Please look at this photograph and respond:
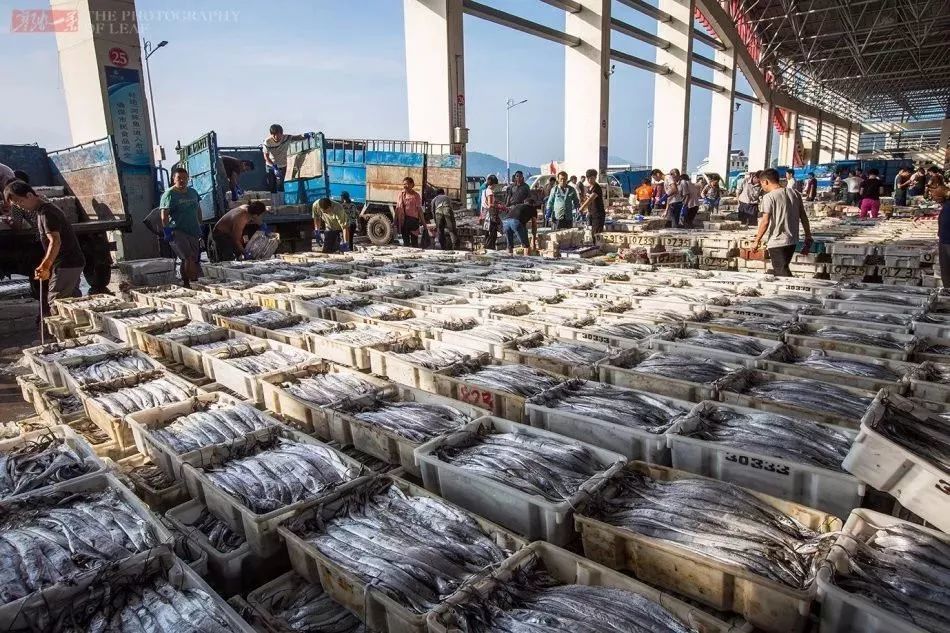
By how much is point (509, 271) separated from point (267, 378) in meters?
4.47

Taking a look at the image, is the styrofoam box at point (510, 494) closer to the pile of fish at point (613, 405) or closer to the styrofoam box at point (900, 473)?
the pile of fish at point (613, 405)

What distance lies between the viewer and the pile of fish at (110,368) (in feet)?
13.3

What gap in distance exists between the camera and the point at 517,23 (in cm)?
1942

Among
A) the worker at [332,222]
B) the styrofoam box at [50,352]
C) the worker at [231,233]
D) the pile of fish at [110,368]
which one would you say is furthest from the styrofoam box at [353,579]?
the worker at [332,222]

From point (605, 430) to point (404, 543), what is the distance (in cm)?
129

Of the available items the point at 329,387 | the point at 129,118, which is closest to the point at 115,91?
the point at 129,118

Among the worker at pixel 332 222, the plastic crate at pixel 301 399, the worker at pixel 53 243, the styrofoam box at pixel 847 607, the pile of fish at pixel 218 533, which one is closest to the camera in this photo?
the styrofoam box at pixel 847 607

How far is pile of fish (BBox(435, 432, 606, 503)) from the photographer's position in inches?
96.0

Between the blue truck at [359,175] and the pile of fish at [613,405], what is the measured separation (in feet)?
35.2

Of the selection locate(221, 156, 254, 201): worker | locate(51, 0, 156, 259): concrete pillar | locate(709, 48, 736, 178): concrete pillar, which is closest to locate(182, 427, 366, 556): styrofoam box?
locate(51, 0, 156, 259): concrete pillar

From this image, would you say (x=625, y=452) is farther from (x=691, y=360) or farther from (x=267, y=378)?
(x=267, y=378)

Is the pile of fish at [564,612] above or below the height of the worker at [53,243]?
below

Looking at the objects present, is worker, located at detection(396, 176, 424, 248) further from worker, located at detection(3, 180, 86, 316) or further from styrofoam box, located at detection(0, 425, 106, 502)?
styrofoam box, located at detection(0, 425, 106, 502)

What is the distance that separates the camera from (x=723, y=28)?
30.7 meters
